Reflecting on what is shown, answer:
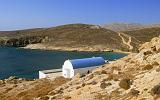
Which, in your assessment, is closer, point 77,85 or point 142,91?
point 142,91

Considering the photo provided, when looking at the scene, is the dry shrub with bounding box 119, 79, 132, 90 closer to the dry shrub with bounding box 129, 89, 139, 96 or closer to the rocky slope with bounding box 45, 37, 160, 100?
the rocky slope with bounding box 45, 37, 160, 100

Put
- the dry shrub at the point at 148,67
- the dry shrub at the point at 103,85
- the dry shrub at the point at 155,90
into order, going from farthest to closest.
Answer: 1. the dry shrub at the point at 148,67
2. the dry shrub at the point at 103,85
3. the dry shrub at the point at 155,90

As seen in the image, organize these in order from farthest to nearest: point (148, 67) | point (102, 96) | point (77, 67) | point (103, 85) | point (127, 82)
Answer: point (77, 67), point (148, 67), point (103, 85), point (102, 96), point (127, 82)

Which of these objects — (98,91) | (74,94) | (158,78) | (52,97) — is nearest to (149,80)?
(158,78)

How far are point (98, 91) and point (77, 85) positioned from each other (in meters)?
5.14

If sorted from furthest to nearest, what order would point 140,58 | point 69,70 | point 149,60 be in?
point 69,70 < point 140,58 < point 149,60

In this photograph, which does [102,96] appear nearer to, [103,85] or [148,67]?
[103,85]

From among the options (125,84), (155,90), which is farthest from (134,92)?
(125,84)

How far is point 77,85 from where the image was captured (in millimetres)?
29812

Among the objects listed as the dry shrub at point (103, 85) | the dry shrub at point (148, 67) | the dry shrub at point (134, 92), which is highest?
the dry shrub at point (148, 67)

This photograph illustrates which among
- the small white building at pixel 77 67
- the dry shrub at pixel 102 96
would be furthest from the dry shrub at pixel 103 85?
the small white building at pixel 77 67

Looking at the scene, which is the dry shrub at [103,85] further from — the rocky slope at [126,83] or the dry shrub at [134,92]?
the dry shrub at [134,92]

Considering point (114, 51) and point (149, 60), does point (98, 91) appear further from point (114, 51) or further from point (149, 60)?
point (114, 51)

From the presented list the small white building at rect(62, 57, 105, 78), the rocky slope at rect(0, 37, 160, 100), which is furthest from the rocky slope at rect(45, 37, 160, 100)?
the small white building at rect(62, 57, 105, 78)
